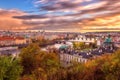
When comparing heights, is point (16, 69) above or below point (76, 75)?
above

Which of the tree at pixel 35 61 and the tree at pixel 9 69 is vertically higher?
the tree at pixel 9 69

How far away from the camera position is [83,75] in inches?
480

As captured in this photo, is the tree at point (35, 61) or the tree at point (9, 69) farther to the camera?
the tree at point (35, 61)

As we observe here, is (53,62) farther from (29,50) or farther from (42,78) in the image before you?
(42,78)

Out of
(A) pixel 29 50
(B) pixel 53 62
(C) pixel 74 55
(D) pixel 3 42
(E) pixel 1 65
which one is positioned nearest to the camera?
(E) pixel 1 65

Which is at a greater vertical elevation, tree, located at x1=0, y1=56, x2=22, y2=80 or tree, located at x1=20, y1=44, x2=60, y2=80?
tree, located at x1=0, y1=56, x2=22, y2=80

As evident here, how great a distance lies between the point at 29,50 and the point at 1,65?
8315 mm

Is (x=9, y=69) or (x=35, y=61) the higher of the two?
(x=9, y=69)

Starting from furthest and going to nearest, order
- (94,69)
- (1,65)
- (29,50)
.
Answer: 1. (29,50)
2. (94,69)
3. (1,65)

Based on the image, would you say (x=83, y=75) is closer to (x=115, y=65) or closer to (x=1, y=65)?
(x=115, y=65)

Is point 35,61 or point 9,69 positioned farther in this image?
point 35,61

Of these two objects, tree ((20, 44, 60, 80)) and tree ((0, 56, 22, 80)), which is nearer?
tree ((0, 56, 22, 80))

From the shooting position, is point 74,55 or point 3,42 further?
point 3,42

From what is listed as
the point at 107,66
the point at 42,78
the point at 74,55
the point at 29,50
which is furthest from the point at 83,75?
the point at 74,55
